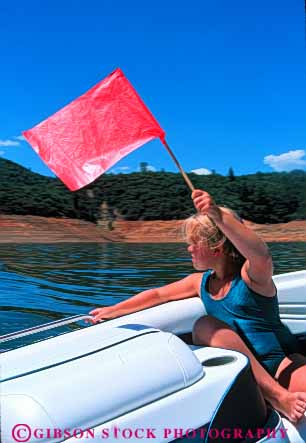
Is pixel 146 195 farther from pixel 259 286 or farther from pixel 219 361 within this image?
pixel 219 361

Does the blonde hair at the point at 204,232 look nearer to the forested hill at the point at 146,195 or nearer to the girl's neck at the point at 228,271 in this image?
the girl's neck at the point at 228,271

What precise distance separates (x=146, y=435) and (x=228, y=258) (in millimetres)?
657

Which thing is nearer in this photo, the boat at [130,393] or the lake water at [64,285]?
the boat at [130,393]

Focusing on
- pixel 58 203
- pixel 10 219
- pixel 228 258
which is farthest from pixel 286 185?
pixel 228 258

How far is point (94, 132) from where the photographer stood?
5.59 ft

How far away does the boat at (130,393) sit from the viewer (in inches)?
45.7

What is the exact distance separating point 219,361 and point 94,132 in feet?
2.36

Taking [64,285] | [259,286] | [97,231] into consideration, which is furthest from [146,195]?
[259,286]

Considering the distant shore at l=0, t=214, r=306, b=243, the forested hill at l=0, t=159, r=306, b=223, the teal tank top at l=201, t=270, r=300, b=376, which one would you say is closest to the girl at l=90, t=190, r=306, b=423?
the teal tank top at l=201, t=270, r=300, b=376

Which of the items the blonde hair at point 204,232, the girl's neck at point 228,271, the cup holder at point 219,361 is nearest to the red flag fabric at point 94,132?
the blonde hair at point 204,232

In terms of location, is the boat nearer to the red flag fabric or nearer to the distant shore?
the red flag fabric

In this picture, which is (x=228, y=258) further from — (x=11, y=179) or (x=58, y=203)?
(x=11, y=179)

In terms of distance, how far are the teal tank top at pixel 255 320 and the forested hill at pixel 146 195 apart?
28.6m

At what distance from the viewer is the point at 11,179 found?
3316cm
